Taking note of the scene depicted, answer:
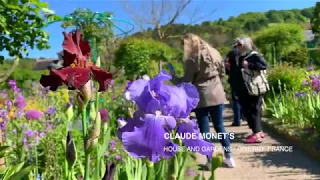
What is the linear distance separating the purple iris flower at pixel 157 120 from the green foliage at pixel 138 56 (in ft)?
32.5

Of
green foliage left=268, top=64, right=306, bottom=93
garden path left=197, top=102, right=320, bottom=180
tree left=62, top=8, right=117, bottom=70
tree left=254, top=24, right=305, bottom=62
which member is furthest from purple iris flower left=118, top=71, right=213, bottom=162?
tree left=254, top=24, right=305, bottom=62

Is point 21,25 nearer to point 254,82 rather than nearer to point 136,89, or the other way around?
point 136,89

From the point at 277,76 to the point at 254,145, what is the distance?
4131 mm

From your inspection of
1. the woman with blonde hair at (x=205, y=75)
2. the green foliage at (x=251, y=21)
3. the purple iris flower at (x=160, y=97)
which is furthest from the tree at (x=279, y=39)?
the green foliage at (x=251, y=21)

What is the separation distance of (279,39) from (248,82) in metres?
12.0

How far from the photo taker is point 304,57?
53.5 feet

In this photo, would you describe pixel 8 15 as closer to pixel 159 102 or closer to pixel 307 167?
pixel 159 102

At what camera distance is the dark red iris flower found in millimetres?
1041

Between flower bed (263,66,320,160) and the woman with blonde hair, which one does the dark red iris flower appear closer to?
the woman with blonde hair

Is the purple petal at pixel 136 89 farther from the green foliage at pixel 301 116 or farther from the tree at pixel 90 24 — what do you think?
the green foliage at pixel 301 116

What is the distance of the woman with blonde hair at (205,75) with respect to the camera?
3742 mm

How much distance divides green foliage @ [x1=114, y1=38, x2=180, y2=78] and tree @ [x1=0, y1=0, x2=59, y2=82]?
899cm

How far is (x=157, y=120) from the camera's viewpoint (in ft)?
3.75

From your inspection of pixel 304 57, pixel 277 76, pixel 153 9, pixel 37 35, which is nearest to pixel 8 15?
pixel 37 35
